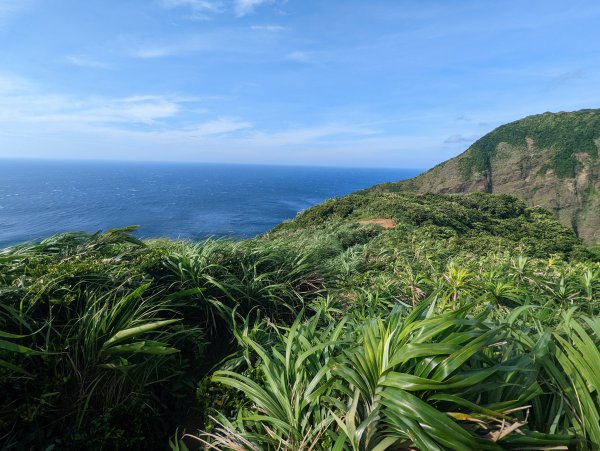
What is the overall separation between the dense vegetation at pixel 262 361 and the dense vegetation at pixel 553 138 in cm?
6878

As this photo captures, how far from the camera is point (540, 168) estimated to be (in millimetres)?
63000

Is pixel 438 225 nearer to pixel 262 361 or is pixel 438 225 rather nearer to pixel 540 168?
pixel 262 361

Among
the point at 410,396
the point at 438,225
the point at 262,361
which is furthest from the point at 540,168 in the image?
the point at 410,396

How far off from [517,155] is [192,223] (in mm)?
61435

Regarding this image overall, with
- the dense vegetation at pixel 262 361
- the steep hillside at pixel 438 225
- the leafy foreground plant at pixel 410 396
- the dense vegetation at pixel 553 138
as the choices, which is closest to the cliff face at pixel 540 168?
the dense vegetation at pixel 553 138

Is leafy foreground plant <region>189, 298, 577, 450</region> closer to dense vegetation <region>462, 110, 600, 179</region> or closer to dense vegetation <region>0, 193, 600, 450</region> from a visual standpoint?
dense vegetation <region>0, 193, 600, 450</region>

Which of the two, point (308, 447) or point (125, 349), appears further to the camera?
point (125, 349)

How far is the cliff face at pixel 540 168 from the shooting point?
55188 mm

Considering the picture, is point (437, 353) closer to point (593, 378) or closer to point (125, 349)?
point (593, 378)

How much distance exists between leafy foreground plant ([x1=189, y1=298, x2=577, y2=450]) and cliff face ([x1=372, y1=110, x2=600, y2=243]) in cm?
5034

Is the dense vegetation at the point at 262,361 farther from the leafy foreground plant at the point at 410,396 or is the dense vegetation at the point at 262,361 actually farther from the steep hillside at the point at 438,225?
the steep hillside at the point at 438,225

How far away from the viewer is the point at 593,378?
168 cm

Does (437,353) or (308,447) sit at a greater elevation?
(437,353)

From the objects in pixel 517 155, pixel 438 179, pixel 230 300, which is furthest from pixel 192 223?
pixel 517 155
